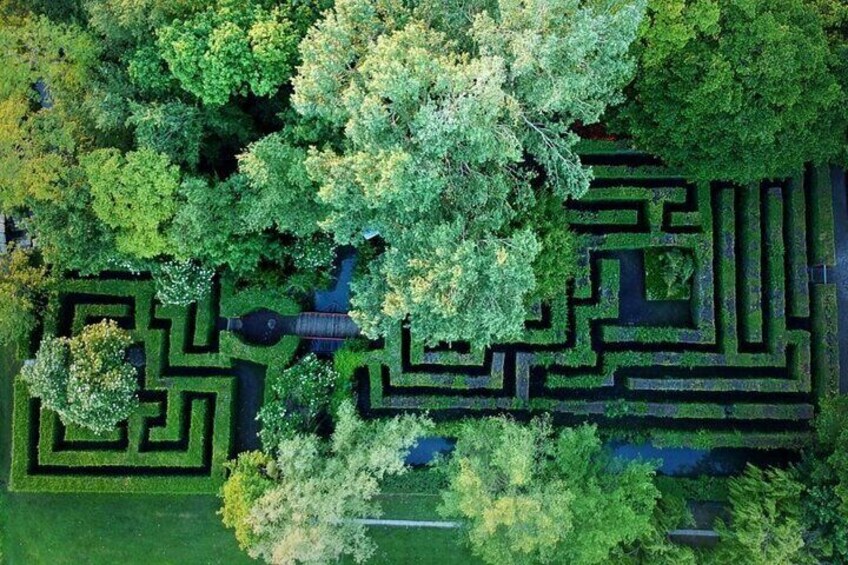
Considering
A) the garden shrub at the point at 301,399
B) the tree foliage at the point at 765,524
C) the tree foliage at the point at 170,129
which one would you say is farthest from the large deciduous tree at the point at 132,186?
the tree foliage at the point at 765,524

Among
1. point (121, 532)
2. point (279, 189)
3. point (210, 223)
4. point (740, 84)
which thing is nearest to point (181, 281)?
point (210, 223)

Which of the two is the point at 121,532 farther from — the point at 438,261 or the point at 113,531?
the point at 438,261

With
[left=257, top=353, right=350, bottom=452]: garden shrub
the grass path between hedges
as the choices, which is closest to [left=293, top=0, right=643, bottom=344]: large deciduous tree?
[left=257, top=353, right=350, bottom=452]: garden shrub

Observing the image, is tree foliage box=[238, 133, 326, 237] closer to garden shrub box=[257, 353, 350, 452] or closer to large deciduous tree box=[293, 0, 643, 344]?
large deciduous tree box=[293, 0, 643, 344]

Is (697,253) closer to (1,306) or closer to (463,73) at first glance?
(463,73)

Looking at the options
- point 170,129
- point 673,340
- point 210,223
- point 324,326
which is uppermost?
point 170,129

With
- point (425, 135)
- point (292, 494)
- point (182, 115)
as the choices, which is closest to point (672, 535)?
point (292, 494)

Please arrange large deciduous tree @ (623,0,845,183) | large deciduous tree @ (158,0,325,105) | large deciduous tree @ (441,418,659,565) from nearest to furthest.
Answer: large deciduous tree @ (158,0,325,105) < large deciduous tree @ (441,418,659,565) < large deciduous tree @ (623,0,845,183)
